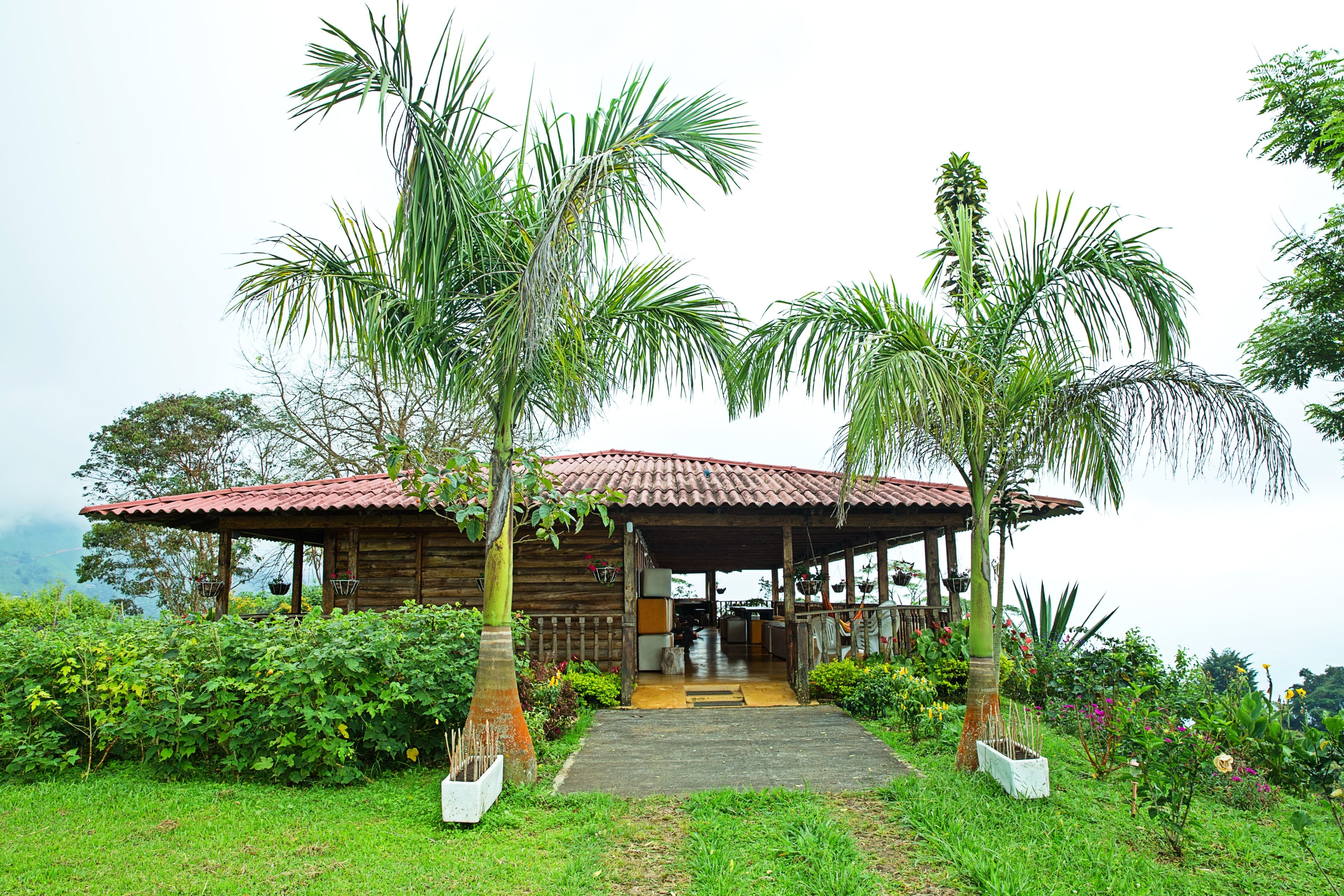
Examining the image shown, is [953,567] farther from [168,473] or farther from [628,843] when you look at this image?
[168,473]

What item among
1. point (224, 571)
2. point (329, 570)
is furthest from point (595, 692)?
point (224, 571)

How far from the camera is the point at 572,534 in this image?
11344 mm

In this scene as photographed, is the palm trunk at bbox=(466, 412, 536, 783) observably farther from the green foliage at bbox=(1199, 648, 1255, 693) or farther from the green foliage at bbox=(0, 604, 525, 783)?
the green foliage at bbox=(1199, 648, 1255, 693)

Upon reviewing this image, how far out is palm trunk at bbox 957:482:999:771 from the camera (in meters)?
5.89

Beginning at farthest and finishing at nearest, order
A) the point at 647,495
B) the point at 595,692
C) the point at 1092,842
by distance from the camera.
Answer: the point at 647,495
the point at 595,692
the point at 1092,842

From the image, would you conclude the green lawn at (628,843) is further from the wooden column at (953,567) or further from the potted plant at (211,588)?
the potted plant at (211,588)

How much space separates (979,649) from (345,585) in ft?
30.0

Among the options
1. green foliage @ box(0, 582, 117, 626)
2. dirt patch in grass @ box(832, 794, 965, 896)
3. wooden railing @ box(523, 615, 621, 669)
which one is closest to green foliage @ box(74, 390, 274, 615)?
green foliage @ box(0, 582, 117, 626)

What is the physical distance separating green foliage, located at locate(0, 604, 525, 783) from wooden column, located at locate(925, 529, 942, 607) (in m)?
7.26

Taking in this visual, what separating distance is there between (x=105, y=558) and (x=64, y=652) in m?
19.1

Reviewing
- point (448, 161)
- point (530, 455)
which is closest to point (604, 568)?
point (530, 455)

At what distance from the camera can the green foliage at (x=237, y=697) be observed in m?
5.80

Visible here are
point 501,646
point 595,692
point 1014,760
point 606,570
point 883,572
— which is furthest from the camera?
point 883,572

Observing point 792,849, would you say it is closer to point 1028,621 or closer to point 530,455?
point 530,455
